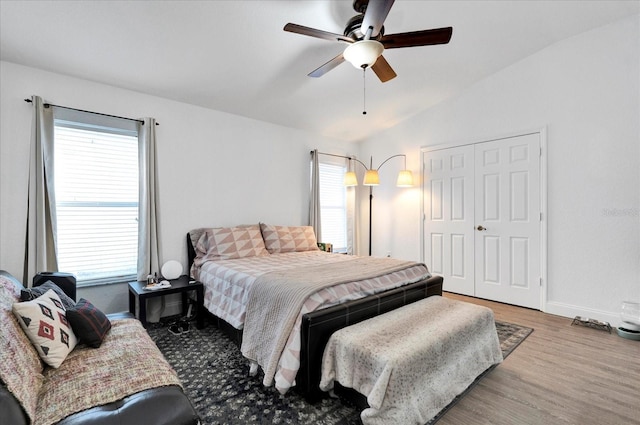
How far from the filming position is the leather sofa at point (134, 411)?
989 mm

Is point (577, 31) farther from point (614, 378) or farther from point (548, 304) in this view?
point (614, 378)

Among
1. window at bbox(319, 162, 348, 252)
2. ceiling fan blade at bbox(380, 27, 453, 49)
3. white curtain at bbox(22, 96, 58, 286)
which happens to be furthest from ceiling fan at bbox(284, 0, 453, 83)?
window at bbox(319, 162, 348, 252)

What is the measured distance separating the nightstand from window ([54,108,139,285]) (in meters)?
0.37

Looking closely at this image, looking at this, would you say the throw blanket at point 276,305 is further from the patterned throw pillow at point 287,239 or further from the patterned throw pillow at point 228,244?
the patterned throw pillow at point 287,239

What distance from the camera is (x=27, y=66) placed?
266cm

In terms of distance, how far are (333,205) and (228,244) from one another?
7.41ft

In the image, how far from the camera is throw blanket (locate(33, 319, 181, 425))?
1169 millimetres

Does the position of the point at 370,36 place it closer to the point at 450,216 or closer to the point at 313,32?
the point at 313,32

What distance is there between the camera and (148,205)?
3.17 meters

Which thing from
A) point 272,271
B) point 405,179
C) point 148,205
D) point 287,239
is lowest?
point 272,271

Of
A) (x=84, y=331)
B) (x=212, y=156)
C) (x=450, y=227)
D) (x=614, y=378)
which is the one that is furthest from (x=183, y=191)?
(x=614, y=378)

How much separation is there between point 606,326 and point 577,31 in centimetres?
312

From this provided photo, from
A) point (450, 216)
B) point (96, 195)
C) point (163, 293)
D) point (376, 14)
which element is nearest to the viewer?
point (376, 14)

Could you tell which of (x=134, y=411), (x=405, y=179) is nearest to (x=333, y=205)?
(x=405, y=179)
